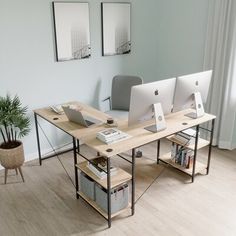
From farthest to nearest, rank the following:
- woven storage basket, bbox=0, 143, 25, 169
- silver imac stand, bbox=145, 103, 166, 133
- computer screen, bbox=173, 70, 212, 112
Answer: woven storage basket, bbox=0, 143, 25, 169
computer screen, bbox=173, 70, 212, 112
silver imac stand, bbox=145, 103, 166, 133

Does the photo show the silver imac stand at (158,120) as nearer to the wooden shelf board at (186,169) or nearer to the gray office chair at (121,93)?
the wooden shelf board at (186,169)

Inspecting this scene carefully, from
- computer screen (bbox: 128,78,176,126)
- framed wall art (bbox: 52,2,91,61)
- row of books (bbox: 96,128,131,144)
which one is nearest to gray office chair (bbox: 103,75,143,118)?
framed wall art (bbox: 52,2,91,61)

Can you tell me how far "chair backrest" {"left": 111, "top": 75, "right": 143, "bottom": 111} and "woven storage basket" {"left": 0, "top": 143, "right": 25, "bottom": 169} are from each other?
4.62 feet

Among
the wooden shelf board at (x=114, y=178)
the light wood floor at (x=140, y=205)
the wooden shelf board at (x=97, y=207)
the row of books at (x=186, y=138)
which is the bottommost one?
the light wood floor at (x=140, y=205)

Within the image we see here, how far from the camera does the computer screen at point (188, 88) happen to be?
2.80 metres

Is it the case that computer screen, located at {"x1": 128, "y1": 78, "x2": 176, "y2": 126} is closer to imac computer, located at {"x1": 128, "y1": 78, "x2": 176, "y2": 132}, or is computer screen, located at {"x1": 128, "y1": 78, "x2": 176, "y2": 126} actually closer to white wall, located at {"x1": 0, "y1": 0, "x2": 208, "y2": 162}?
imac computer, located at {"x1": 128, "y1": 78, "x2": 176, "y2": 132}

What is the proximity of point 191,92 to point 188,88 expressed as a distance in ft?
0.25

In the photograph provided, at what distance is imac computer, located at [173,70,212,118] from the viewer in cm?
281

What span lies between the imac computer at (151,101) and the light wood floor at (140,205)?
2.67ft

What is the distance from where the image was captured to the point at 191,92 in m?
2.92

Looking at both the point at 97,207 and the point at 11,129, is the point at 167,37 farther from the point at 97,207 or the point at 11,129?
the point at 97,207

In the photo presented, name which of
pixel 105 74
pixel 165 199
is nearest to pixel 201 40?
pixel 105 74

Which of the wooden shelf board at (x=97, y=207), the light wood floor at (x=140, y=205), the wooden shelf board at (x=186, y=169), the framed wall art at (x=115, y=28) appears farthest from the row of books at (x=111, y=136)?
the framed wall art at (x=115, y=28)

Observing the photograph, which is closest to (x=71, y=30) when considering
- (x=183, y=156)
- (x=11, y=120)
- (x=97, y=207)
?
(x=11, y=120)
